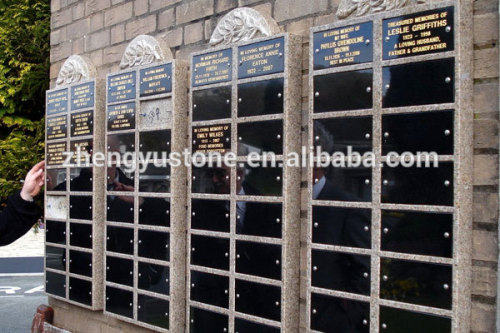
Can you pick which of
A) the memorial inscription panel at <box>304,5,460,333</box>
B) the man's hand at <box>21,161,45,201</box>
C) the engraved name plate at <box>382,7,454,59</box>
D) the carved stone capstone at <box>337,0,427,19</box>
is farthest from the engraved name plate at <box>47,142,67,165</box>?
the engraved name plate at <box>382,7,454,59</box>

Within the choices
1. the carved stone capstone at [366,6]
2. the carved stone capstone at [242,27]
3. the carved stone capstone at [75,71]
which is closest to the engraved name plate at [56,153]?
the carved stone capstone at [75,71]

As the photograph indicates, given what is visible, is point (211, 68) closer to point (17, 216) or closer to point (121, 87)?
point (121, 87)

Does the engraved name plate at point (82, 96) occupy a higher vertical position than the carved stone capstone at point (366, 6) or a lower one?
lower

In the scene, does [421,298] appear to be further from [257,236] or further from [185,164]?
[185,164]

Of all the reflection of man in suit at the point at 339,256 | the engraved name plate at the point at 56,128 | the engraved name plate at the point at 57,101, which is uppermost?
the engraved name plate at the point at 57,101

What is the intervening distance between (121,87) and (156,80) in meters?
0.47

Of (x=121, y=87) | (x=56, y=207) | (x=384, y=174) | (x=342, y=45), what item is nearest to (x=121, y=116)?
(x=121, y=87)

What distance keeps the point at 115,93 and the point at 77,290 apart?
1.79 meters

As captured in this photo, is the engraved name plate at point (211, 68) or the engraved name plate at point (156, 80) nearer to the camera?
the engraved name plate at point (211, 68)

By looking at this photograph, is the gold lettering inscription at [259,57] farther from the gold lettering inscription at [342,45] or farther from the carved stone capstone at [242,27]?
the gold lettering inscription at [342,45]

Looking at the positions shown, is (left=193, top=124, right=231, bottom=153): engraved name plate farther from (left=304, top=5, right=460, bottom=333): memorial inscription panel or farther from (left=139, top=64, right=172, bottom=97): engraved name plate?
(left=304, top=5, right=460, bottom=333): memorial inscription panel

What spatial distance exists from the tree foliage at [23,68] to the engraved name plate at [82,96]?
3.35m

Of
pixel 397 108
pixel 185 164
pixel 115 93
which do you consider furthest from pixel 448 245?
pixel 115 93

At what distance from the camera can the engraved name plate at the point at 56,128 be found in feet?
17.5
